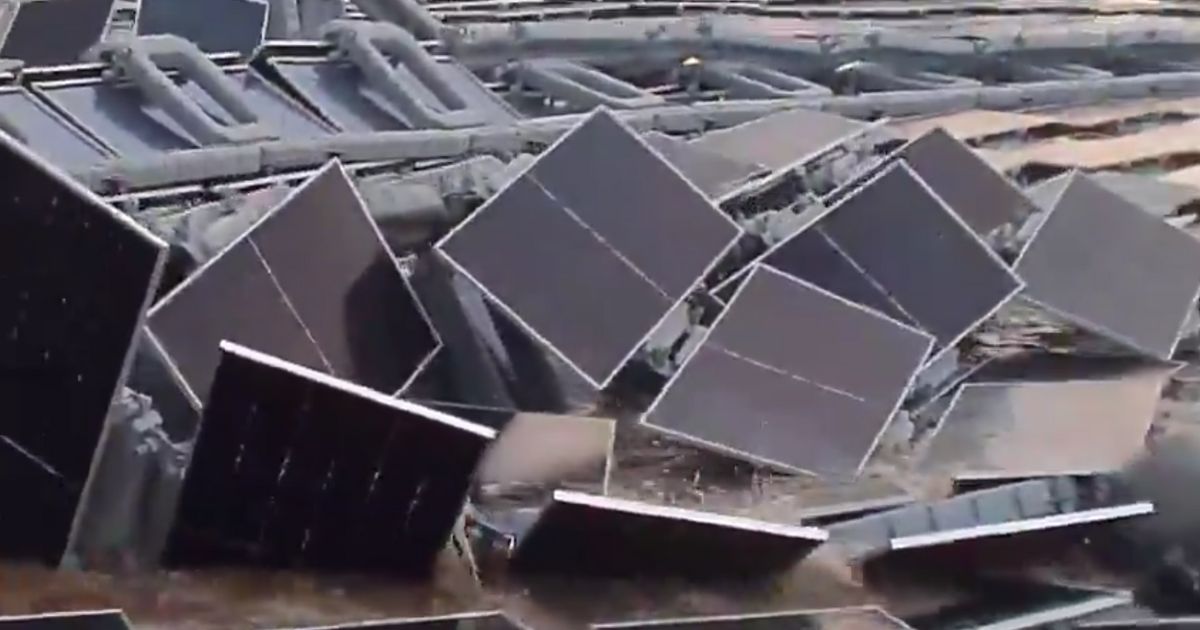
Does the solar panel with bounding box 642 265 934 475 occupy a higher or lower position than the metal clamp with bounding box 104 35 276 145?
lower

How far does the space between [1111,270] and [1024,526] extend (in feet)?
6.17

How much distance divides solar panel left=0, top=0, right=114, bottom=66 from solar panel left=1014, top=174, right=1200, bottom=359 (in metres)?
5.02

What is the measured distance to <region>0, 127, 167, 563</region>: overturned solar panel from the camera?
4.86 m

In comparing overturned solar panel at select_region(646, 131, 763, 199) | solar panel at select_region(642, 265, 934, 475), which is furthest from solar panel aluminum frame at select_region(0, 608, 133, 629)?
overturned solar panel at select_region(646, 131, 763, 199)

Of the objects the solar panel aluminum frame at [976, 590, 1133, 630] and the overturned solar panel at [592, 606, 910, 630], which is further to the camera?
the solar panel aluminum frame at [976, 590, 1133, 630]

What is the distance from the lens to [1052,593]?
19.0ft

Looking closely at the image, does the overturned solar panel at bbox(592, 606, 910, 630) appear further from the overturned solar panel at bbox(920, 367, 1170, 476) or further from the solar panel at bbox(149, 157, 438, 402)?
the solar panel at bbox(149, 157, 438, 402)

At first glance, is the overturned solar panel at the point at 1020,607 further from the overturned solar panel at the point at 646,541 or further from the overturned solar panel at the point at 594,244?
the overturned solar panel at the point at 594,244

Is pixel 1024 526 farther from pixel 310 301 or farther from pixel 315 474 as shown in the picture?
pixel 310 301

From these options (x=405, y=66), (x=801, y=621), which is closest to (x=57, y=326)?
(x=801, y=621)

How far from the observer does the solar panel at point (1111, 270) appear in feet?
23.3

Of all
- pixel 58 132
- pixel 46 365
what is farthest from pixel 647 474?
pixel 58 132

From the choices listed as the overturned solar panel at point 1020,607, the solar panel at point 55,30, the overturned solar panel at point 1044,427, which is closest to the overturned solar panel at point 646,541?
the overturned solar panel at point 1020,607

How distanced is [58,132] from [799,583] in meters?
4.10
